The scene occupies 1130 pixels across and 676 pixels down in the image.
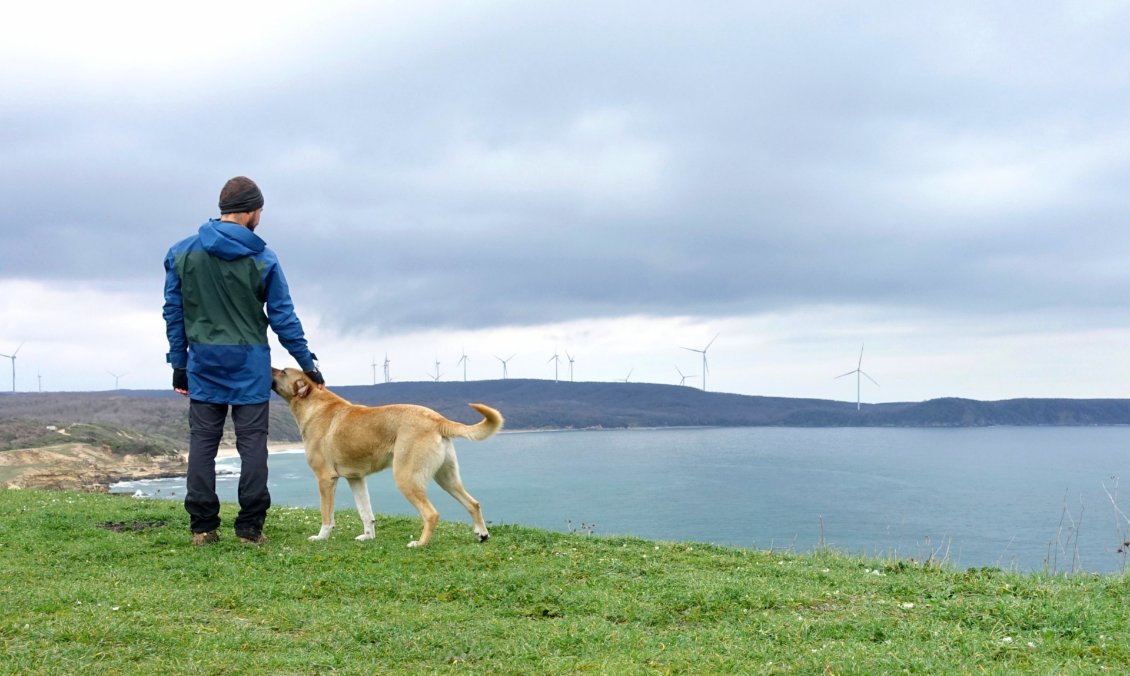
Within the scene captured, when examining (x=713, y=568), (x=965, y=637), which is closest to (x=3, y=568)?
(x=713, y=568)

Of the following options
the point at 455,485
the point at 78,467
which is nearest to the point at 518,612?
the point at 455,485

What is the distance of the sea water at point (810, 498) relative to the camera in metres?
47.9

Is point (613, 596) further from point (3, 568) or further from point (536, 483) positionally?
point (536, 483)

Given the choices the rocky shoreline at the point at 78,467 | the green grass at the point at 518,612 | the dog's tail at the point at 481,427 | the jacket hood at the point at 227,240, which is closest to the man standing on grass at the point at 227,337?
the jacket hood at the point at 227,240

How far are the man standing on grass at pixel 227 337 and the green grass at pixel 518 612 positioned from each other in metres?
0.66

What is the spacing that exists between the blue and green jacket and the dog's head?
2.93 feet

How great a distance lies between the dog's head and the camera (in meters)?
9.66

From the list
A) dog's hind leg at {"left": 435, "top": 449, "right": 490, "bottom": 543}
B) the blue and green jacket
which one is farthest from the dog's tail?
the blue and green jacket

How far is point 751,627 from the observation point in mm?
5566

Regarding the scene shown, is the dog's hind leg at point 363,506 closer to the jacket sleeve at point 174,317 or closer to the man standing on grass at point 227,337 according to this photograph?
the man standing on grass at point 227,337

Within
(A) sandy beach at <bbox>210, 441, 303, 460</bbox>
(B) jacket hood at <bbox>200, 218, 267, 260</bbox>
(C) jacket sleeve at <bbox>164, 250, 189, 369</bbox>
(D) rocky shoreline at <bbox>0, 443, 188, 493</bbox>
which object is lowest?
(A) sandy beach at <bbox>210, 441, 303, 460</bbox>

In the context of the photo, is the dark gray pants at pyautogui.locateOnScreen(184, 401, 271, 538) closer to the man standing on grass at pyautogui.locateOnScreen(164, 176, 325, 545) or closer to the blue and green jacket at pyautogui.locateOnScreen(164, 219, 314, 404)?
the man standing on grass at pyautogui.locateOnScreen(164, 176, 325, 545)

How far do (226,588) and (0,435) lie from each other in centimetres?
10741

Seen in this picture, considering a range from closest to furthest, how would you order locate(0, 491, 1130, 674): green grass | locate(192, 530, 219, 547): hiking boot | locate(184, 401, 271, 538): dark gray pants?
1. locate(0, 491, 1130, 674): green grass
2. locate(184, 401, 271, 538): dark gray pants
3. locate(192, 530, 219, 547): hiking boot
